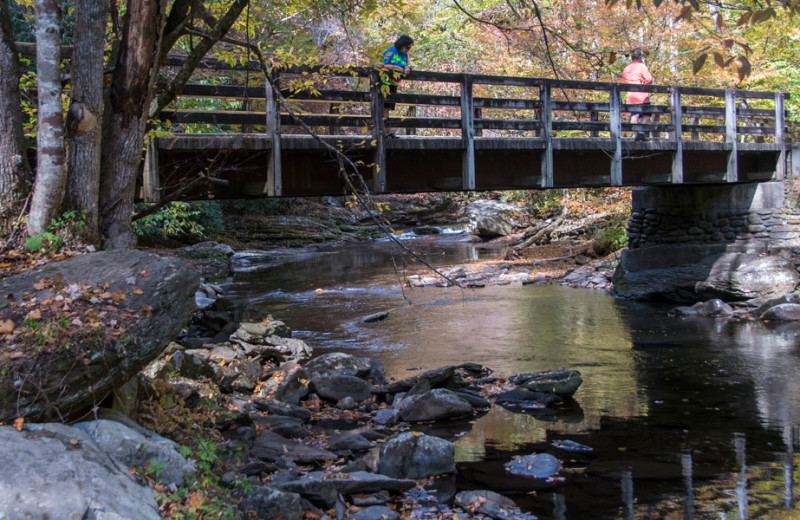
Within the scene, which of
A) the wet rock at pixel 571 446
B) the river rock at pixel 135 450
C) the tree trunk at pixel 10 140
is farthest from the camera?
the wet rock at pixel 571 446

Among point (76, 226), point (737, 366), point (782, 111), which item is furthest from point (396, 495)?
point (782, 111)

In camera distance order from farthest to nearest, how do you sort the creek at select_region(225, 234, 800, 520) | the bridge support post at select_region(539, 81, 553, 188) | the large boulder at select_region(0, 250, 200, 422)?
the bridge support post at select_region(539, 81, 553, 188), the creek at select_region(225, 234, 800, 520), the large boulder at select_region(0, 250, 200, 422)

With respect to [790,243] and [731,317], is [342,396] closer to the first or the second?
[731,317]

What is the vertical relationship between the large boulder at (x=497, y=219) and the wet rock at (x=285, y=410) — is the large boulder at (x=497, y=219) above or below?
above

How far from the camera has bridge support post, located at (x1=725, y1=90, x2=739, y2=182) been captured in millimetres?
17250

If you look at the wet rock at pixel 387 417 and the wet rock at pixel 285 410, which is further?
the wet rock at pixel 387 417

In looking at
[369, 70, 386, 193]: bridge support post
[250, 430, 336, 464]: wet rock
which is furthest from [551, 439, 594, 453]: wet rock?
[369, 70, 386, 193]: bridge support post

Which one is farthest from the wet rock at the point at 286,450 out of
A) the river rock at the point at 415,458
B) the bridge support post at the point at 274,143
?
the bridge support post at the point at 274,143

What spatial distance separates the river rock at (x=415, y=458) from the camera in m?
6.24

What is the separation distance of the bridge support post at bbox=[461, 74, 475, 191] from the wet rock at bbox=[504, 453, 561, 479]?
6491 mm

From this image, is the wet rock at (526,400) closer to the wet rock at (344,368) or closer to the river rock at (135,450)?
the wet rock at (344,368)

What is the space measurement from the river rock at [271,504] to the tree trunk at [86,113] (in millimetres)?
2559

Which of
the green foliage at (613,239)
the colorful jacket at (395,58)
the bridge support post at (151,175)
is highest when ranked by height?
the colorful jacket at (395,58)

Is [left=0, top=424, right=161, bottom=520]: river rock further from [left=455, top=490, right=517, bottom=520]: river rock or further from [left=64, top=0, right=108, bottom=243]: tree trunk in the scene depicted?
[left=455, top=490, right=517, bottom=520]: river rock
